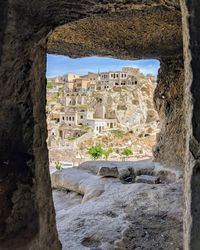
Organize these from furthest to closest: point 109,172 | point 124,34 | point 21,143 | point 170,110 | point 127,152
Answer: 1. point 127,152
2. point 170,110
3. point 109,172
4. point 124,34
5. point 21,143

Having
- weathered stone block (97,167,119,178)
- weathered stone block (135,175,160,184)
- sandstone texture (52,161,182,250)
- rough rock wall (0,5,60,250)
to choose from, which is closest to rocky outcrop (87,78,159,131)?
weathered stone block (97,167,119,178)

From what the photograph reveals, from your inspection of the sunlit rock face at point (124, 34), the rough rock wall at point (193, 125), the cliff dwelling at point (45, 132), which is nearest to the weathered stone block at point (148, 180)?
the cliff dwelling at point (45, 132)

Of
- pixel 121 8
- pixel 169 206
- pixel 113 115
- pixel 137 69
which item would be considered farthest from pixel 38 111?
pixel 137 69

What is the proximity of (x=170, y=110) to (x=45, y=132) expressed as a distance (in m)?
3.08

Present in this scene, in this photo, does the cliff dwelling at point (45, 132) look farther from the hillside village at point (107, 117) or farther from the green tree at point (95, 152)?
the hillside village at point (107, 117)

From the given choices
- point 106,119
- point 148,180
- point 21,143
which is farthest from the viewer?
point 106,119

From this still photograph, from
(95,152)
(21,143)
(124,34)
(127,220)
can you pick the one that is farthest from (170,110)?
(95,152)

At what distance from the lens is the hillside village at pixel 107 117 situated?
16692mm

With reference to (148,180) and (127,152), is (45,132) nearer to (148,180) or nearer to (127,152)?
(148,180)

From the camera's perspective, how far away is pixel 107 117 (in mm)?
22766

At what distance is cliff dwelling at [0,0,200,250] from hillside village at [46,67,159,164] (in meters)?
11.9

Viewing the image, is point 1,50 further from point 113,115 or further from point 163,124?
point 113,115

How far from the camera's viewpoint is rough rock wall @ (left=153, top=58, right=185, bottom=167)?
436 centimetres

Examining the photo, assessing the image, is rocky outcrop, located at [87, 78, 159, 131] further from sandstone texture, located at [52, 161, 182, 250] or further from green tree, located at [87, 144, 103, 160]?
sandstone texture, located at [52, 161, 182, 250]
